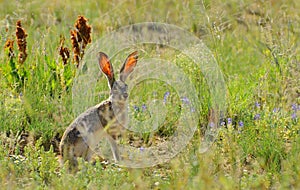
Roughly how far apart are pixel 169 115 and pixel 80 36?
951 millimetres

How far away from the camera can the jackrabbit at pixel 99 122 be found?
442cm

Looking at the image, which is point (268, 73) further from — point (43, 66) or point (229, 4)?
point (229, 4)

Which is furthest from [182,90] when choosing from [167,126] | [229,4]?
[229,4]

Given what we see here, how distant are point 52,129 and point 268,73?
1.93m

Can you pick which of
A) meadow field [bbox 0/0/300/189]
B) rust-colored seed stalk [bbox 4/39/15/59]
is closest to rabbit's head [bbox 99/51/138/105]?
meadow field [bbox 0/0/300/189]

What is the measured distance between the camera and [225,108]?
17.1 ft

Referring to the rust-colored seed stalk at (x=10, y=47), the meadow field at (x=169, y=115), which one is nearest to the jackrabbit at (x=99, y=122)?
the meadow field at (x=169, y=115)

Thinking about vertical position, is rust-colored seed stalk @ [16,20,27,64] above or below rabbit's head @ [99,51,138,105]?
above

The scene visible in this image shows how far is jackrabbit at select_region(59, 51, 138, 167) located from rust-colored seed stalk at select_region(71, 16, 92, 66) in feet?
2.81

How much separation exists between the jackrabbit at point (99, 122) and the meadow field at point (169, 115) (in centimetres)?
13

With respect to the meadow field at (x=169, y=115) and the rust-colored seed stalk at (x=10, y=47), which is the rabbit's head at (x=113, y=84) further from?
the rust-colored seed stalk at (x=10, y=47)

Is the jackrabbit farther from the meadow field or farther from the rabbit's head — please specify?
the meadow field

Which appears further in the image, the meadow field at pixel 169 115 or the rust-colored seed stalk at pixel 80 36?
the rust-colored seed stalk at pixel 80 36

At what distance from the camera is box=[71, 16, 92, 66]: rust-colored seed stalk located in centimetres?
529
